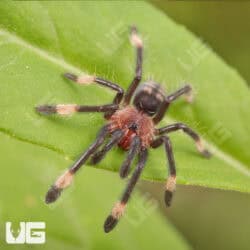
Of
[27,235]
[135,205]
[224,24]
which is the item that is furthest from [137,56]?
[224,24]

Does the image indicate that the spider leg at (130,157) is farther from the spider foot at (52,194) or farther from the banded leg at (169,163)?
the spider foot at (52,194)

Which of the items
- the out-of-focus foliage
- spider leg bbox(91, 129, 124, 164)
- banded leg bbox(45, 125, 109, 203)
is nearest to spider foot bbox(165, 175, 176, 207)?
spider leg bbox(91, 129, 124, 164)

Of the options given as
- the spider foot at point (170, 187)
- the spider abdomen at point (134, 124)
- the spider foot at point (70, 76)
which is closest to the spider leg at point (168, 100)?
the spider abdomen at point (134, 124)

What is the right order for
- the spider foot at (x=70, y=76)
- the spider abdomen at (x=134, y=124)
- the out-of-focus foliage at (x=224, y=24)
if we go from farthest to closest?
the out-of-focus foliage at (x=224, y=24)
the spider abdomen at (x=134, y=124)
the spider foot at (x=70, y=76)

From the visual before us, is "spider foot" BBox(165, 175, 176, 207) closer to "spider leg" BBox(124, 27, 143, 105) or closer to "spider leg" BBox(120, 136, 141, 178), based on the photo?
"spider leg" BBox(120, 136, 141, 178)

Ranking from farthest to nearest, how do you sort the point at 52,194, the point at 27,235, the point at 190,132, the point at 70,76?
the point at 27,235 → the point at 190,132 → the point at 52,194 → the point at 70,76

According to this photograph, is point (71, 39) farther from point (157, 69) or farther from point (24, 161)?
point (24, 161)

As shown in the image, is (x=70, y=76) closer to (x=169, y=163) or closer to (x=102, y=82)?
(x=102, y=82)
